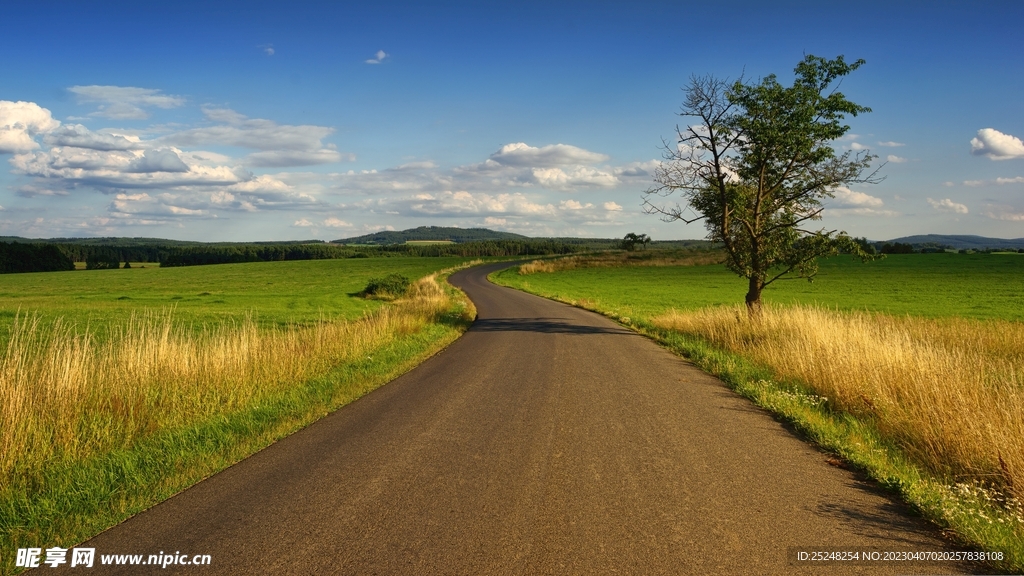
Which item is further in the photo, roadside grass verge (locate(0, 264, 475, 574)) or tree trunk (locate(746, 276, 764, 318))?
tree trunk (locate(746, 276, 764, 318))

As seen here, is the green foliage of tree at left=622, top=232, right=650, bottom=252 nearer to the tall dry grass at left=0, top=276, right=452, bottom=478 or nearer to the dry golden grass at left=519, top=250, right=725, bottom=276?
the dry golden grass at left=519, top=250, right=725, bottom=276

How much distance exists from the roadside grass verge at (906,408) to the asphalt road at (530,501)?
43cm

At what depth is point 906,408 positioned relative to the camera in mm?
8148

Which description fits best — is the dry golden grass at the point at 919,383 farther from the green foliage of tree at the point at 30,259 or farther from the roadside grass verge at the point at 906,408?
the green foliage of tree at the point at 30,259

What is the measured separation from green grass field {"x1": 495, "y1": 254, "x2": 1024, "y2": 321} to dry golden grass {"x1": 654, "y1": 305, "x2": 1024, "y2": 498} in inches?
367

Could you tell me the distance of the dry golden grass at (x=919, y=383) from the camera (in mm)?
6160

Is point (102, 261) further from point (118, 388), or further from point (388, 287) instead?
point (118, 388)

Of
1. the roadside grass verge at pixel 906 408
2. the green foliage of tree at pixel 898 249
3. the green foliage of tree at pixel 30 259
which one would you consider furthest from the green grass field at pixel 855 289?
the green foliage of tree at pixel 30 259

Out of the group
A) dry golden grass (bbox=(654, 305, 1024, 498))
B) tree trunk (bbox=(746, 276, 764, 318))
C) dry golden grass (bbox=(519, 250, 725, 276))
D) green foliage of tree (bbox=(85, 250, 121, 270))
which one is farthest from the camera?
green foliage of tree (bbox=(85, 250, 121, 270))

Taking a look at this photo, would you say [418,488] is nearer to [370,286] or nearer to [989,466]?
[989,466]

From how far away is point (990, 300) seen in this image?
3509cm

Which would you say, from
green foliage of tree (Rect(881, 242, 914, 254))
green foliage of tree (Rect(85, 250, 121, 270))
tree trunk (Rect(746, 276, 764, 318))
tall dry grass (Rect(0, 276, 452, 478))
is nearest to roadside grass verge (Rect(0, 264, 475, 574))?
tall dry grass (Rect(0, 276, 452, 478))

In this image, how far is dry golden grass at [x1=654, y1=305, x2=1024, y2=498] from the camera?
616 centimetres

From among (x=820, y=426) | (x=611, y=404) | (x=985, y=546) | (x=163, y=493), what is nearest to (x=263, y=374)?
(x=163, y=493)
